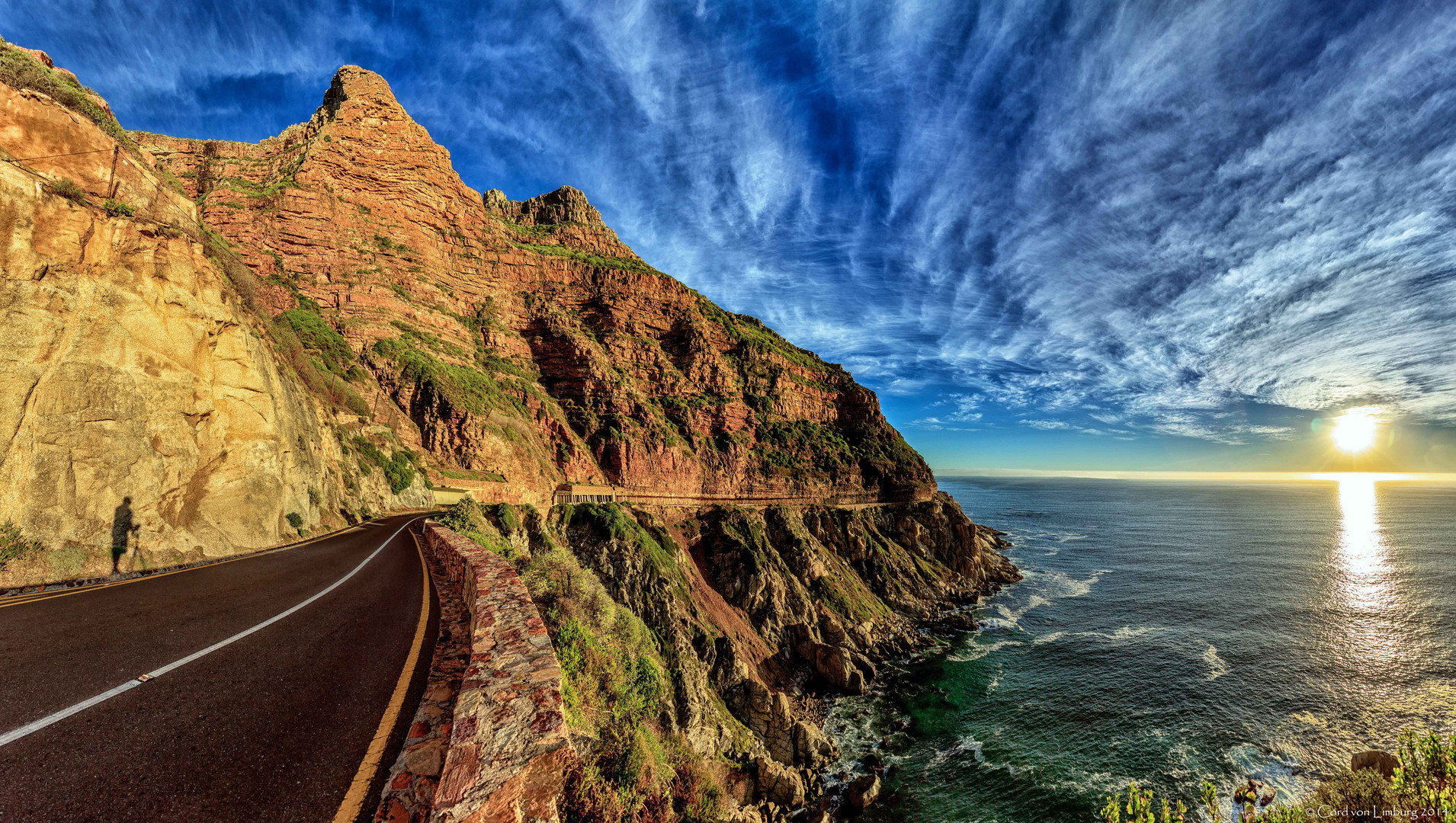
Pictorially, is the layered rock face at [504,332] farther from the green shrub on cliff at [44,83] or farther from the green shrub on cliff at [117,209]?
the green shrub on cliff at [117,209]

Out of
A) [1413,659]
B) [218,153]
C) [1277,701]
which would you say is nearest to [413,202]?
[218,153]

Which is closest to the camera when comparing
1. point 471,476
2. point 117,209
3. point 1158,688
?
point 117,209

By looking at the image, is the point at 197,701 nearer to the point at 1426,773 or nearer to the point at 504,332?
the point at 1426,773

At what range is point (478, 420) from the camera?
1623 inches

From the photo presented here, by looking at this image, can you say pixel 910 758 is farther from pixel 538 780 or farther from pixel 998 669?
pixel 538 780

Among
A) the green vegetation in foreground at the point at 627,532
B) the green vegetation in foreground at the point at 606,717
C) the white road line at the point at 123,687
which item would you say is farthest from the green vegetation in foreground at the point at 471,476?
the white road line at the point at 123,687

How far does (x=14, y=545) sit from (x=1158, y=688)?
48.7m

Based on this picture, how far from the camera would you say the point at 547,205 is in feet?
305

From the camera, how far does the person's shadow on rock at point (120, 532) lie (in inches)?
443

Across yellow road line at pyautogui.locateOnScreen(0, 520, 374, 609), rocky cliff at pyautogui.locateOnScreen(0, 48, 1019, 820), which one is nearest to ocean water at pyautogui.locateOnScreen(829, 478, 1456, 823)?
rocky cliff at pyautogui.locateOnScreen(0, 48, 1019, 820)

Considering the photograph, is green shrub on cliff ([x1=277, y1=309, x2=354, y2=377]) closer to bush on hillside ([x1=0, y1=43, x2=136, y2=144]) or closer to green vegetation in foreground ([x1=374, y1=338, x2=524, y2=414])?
green vegetation in foreground ([x1=374, y1=338, x2=524, y2=414])

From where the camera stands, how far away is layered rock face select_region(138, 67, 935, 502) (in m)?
44.4

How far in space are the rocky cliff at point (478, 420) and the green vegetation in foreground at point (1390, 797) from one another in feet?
31.7

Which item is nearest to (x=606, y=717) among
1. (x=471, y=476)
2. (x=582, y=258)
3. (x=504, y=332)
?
(x=471, y=476)
